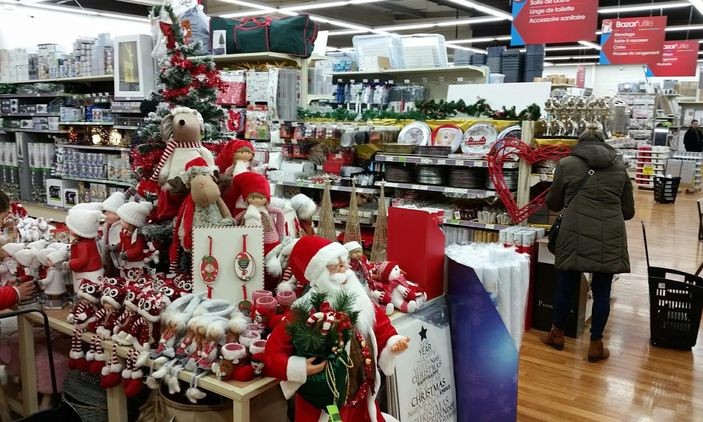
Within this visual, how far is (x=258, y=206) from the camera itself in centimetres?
242

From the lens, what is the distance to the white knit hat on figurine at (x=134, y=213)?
100 inches

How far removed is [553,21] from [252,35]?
4.06 meters

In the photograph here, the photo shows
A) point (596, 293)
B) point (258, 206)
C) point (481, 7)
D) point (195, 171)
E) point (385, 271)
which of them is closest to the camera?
point (195, 171)

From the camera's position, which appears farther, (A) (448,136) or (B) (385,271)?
(A) (448,136)

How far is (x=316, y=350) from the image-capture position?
1760 mm

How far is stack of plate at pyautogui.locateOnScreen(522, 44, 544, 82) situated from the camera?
27.5 feet

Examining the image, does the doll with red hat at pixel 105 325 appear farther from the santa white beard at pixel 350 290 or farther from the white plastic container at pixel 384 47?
the white plastic container at pixel 384 47

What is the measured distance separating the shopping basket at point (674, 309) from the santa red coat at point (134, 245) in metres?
3.48

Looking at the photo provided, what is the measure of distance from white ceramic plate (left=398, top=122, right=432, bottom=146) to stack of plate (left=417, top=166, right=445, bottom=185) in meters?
0.22

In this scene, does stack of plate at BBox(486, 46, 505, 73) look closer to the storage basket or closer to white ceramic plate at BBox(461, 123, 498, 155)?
white ceramic plate at BBox(461, 123, 498, 155)

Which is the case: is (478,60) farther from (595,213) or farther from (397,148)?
(595,213)

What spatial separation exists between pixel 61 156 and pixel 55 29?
16.9 ft

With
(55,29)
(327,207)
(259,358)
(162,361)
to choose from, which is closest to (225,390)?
(259,358)

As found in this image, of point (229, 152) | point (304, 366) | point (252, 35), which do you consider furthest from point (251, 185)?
point (252, 35)
